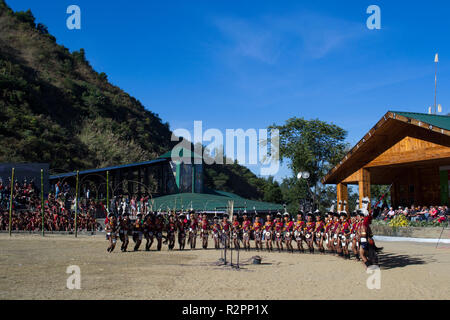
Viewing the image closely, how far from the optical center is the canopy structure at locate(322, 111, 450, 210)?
2336 cm

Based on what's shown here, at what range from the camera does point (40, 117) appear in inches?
2288

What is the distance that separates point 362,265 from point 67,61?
8408 centimetres

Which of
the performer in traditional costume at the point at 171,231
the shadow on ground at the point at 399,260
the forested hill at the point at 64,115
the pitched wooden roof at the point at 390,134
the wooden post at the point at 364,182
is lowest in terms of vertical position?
the shadow on ground at the point at 399,260

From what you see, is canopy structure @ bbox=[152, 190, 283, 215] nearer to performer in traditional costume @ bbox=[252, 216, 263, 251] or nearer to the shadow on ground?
performer in traditional costume @ bbox=[252, 216, 263, 251]

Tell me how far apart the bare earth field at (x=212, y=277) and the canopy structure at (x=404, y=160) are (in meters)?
8.15

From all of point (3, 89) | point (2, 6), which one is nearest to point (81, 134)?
point (3, 89)

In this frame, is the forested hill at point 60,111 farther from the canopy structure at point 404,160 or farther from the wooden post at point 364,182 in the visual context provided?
the wooden post at point 364,182

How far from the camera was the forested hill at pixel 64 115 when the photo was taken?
175 ft

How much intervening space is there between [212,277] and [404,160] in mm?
17561

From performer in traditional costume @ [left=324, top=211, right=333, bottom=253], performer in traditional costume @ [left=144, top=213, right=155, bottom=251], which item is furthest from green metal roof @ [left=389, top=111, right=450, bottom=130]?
performer in traditional costume @ [left=144, top=213, right=155, bottom=251]

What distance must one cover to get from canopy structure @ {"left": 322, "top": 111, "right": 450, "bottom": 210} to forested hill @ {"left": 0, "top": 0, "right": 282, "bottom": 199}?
37299 mm

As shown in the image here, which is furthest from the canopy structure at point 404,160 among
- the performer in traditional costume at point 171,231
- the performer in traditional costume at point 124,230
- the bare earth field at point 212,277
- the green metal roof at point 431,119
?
the performer in traditional costume at point 124,230

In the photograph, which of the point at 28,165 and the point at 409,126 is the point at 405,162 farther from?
the point at 28,165
